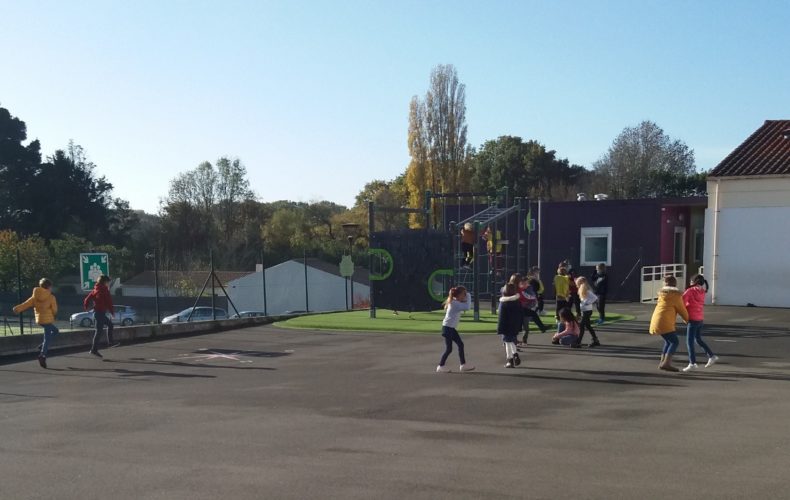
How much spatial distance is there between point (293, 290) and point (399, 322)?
97.0 feet

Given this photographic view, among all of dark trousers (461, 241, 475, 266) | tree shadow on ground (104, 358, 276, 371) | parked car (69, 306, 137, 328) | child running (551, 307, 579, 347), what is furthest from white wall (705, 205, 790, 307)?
parked car (69, 306, 137, 328)

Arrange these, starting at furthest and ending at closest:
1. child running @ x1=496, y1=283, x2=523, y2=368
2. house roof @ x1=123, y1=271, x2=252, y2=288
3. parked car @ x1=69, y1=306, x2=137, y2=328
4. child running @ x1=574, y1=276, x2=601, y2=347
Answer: house roof @ x1=123, y1=271, x2=252, y2=288
parked car @ x1=69, y1=306, x2=137, y2=328
child running @ x1=574, y1=276, x2=601, y2=347
child running @ x1=496, y1=283, x2=523, y2=368

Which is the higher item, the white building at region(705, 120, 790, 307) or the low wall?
the white building at region(705, 120, 790, 307)

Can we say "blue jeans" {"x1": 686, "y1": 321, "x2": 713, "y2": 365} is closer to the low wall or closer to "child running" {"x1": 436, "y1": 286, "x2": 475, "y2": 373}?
"child running" {"x1": 436, "y1": 286, "x2": 475, "y2": 373}

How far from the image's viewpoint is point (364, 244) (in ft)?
219

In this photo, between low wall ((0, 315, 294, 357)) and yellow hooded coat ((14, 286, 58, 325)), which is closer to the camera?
yellow hooded coat ((14, 286, 58, 325))

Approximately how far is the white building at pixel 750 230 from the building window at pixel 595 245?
5.73m

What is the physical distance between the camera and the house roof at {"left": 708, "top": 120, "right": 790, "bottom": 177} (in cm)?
2841

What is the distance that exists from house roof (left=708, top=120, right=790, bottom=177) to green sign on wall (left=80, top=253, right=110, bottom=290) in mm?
21331

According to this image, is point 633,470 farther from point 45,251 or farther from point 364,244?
point 364,244

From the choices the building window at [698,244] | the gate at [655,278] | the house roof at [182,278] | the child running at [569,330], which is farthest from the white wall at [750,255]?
the house roof at [182,278]

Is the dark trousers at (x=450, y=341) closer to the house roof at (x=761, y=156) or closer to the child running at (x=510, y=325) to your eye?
the child running at (x=510, y=325)

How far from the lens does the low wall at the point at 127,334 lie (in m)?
18.5

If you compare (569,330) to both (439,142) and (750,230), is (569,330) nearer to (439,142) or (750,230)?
(750,230)
